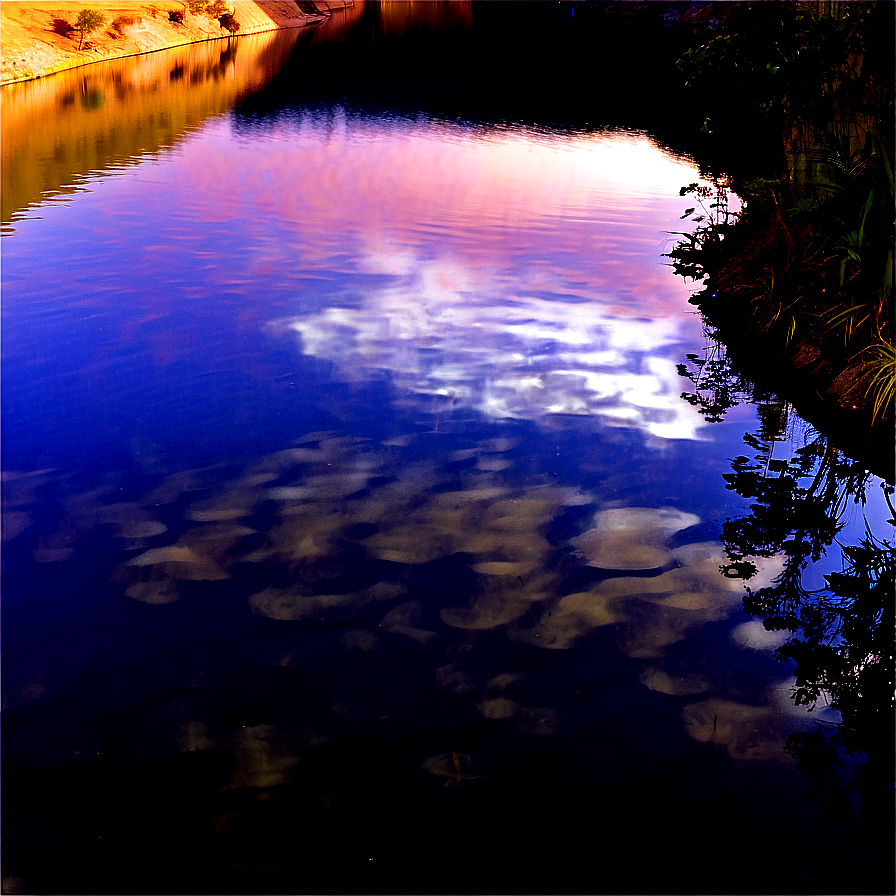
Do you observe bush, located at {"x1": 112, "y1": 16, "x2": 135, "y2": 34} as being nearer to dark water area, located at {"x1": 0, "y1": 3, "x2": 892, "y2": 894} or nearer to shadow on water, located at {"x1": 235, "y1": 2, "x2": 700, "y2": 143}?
shadow on water, located at {"x1": 235, "y1": 2, "x2": 700, "y2": 143}

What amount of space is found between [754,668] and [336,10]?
9504 cm

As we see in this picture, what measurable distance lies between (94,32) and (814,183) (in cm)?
4415

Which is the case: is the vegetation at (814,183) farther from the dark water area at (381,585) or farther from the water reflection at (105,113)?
the water reflection at (105,113)

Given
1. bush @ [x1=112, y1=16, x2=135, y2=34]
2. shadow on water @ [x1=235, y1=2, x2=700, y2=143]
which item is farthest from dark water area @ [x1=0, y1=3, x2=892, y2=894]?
bush @ [x1=112, y1=16, x2=135, y2=34]

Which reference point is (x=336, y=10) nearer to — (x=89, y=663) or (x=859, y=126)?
(x=859, y=126)

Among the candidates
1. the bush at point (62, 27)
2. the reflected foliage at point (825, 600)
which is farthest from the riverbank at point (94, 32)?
the reflected foliage at point (825, 600)

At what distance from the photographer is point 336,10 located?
88.7 meters

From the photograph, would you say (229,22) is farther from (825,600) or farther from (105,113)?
(825,600)

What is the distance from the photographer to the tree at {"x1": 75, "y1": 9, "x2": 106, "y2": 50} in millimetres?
42594

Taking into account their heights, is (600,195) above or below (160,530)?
above

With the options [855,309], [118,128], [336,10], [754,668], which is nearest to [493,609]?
[754,668]

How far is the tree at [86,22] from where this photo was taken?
42.6m

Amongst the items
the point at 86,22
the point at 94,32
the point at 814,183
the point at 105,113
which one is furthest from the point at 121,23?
the point at 814,183

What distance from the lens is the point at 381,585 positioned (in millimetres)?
5863
